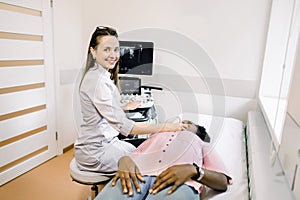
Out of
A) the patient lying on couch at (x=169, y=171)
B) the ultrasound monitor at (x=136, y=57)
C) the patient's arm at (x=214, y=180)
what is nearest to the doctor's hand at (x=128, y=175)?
the patient lying on couch at (x=169, y=171)

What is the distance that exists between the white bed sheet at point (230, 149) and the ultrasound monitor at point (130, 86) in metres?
0.55

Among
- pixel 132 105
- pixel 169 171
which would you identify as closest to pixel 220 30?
pixel 132 105

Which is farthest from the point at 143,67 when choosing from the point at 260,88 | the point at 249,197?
the point at 249,197

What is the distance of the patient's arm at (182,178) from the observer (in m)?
1.08

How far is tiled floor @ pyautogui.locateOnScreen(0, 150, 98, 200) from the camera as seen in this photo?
1.95m

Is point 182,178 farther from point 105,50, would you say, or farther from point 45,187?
point 45,187

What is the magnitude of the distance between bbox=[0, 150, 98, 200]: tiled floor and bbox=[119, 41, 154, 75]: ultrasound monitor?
1161 mm

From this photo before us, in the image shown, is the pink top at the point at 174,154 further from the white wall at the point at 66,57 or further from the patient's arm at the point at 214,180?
the white wall at the point at 66,57

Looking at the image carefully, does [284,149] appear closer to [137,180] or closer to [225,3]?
[137,180]

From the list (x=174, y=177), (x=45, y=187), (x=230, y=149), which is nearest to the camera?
(x=174, y=177)

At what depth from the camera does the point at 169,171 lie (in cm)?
112

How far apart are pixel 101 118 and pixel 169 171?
511 mm

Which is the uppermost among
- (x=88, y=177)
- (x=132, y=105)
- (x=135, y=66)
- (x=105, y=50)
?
(x=105, y=50)

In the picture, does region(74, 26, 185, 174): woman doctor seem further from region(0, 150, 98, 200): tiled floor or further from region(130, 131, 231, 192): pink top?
region(0, 150, 98, 200): tiled floor
